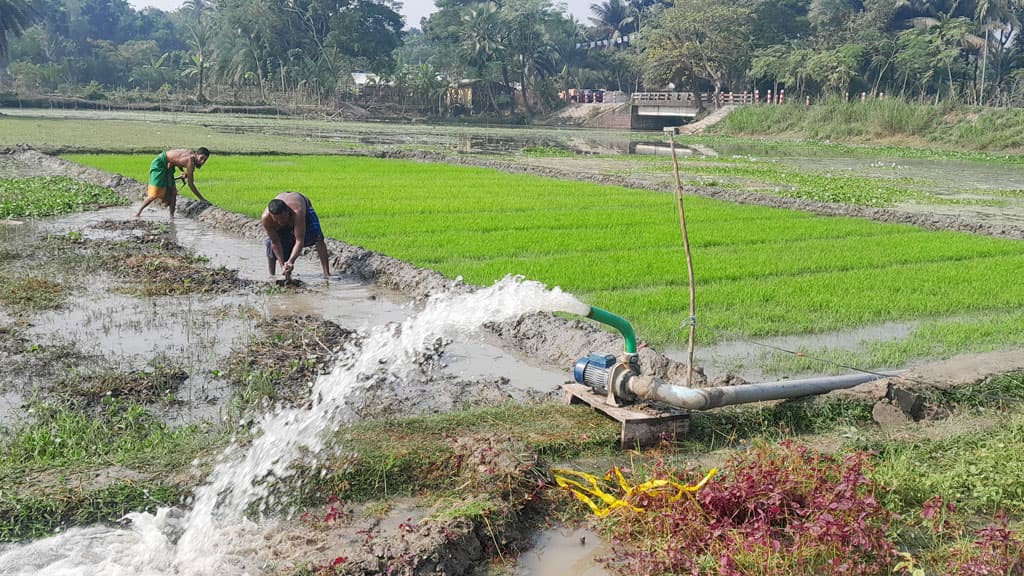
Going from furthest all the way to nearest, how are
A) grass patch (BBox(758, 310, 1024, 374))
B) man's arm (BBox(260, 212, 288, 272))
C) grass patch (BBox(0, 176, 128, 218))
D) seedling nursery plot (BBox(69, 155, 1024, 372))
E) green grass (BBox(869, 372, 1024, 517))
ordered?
1. grass patch (BBox(0, 176, 128, 218))
2. man's arm (BBox(260, 212, 288, 272))
3. seedling nursery plot (BBox(69, 155, 1024, 372))
4. grass patch (BBox(758, 310, 1024, 374))
5. green grass (BBox(869, 372, 1024, 517))

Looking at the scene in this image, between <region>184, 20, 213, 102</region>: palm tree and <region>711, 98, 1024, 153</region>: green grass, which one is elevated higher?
<region>184, 20, 213, 102</region>: palm tree

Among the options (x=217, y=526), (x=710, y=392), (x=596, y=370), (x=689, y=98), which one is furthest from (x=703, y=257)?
(x=689, y=98)

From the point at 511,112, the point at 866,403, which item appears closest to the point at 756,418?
the point at 866,403

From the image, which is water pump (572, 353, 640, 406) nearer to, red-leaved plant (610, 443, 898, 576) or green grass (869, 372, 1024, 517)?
red-leaved plant (610, 443, 898, 576)

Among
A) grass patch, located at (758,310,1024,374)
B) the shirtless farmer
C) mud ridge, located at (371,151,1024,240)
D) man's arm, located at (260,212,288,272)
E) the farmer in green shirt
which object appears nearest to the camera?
grass patch, located at (758,310,1024,374)

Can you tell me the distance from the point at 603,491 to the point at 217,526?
161 cm

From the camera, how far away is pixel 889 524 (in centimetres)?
339

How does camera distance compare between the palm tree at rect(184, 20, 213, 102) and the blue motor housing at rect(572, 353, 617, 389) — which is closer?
the blue motor housing at rect(572, 353, 617, 389)

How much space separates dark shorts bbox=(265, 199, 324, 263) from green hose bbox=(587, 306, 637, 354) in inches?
153

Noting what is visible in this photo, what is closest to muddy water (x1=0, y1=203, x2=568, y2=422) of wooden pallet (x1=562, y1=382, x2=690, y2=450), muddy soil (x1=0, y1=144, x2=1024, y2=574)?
muddy soil (x1=0, y1=144, x2=1024, y2=574)

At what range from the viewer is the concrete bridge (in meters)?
50.2

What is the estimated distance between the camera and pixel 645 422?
168 inches

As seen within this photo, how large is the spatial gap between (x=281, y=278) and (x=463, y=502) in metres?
4.95

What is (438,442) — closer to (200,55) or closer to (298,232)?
(298,232)
